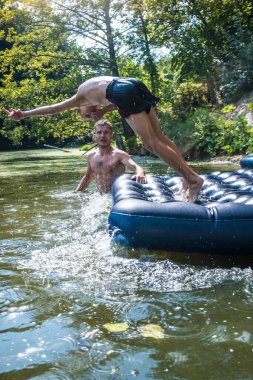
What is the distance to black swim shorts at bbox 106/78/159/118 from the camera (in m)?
3.10

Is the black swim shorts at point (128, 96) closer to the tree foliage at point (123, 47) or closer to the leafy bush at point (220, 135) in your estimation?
the leafy bush at point (220, 135)

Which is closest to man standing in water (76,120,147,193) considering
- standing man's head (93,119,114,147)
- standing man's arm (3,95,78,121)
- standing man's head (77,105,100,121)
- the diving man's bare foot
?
standing man's head (93,119,114,147)

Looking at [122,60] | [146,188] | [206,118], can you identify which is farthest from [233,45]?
[146,188]

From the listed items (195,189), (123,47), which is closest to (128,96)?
(195,189)

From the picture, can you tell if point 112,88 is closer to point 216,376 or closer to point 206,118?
point 216,376

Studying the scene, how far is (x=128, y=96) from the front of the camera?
10.2ft

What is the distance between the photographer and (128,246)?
9.13 feet

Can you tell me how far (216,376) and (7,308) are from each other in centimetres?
102

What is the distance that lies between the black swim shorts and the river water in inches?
37.6

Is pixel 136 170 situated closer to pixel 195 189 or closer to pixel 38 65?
pixel 195 189

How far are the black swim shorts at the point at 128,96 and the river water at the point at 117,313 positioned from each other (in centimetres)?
96

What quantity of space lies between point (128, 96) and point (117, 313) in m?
1.70

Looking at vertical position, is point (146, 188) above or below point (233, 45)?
below

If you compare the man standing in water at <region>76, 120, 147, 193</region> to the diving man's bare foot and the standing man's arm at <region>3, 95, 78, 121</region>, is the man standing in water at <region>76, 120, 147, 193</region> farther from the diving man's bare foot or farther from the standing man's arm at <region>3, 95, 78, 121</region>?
the diving man's bare foot
